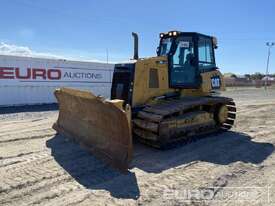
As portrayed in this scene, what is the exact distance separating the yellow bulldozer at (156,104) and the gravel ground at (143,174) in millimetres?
318

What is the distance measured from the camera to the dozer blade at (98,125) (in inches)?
234

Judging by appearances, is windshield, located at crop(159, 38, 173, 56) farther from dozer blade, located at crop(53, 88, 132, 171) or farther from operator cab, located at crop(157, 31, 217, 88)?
dozer blade, located at crop(53, 88, 132, 171)

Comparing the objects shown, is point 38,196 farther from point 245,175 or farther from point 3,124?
point 3,124

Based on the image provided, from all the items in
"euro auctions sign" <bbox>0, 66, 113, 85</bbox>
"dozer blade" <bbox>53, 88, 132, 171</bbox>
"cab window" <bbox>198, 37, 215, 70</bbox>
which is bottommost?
"dozer blade" <bbox>53, 88, 132, 171</bbox>

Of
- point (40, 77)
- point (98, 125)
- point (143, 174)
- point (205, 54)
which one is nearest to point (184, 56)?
→ point (205, 54)

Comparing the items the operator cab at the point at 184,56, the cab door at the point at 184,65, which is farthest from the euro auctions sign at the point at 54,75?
the cab door at the point at 184,65

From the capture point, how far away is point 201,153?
7.14 m

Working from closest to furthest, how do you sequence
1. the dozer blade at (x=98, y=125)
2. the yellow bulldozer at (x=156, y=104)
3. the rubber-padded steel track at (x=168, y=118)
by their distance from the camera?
the dozer blade at (x=98, y=125)
the yellow bulldozer at (x=156, y=104)
the rubber-padded steel track at (x=168, y=118)

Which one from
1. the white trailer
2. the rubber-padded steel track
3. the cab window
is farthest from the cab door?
the white trailer

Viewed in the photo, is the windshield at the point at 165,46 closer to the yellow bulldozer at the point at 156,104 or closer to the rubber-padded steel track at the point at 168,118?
the yellow bulldozer at the point at 156,104

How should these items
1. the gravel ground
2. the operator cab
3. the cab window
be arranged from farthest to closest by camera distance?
the cab window < the operator cab < the gravel ground

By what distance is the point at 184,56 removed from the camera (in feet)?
28.4

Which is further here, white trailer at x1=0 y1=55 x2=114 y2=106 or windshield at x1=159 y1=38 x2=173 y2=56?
white trailer at x1=0 y1=55 x2=114 y2=106

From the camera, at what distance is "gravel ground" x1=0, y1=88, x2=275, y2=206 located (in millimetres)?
4703
